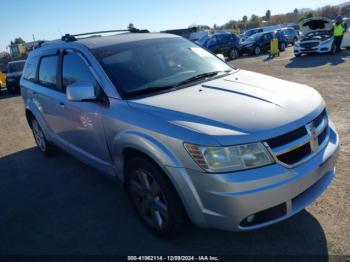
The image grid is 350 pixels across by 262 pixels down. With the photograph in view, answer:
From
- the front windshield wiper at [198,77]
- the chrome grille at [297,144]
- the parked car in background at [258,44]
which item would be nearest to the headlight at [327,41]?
the parked car in background at [258,44]

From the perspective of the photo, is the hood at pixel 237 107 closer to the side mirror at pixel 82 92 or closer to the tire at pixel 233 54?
the side mirror at pixel 82 92

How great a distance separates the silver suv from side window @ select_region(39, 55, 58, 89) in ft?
1.04

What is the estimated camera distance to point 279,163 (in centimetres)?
256

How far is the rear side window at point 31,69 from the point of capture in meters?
5.53

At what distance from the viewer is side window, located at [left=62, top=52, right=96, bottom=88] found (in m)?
3.77

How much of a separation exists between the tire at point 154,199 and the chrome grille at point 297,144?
903mm

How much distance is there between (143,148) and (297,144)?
1258 millimetres

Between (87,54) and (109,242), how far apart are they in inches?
79.0

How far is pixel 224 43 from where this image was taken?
21.9 m

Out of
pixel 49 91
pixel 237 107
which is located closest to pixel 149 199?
pixel 237 107

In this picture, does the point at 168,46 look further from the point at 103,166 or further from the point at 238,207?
the point at 238,207

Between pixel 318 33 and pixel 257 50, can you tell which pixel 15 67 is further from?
pixel 318 33

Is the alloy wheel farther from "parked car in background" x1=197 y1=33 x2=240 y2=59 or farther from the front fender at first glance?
"parked car in background" x1=197 y1=33 x2=240 y2=59

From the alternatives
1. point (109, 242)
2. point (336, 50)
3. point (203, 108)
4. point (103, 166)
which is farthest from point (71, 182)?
point (336, 50)
